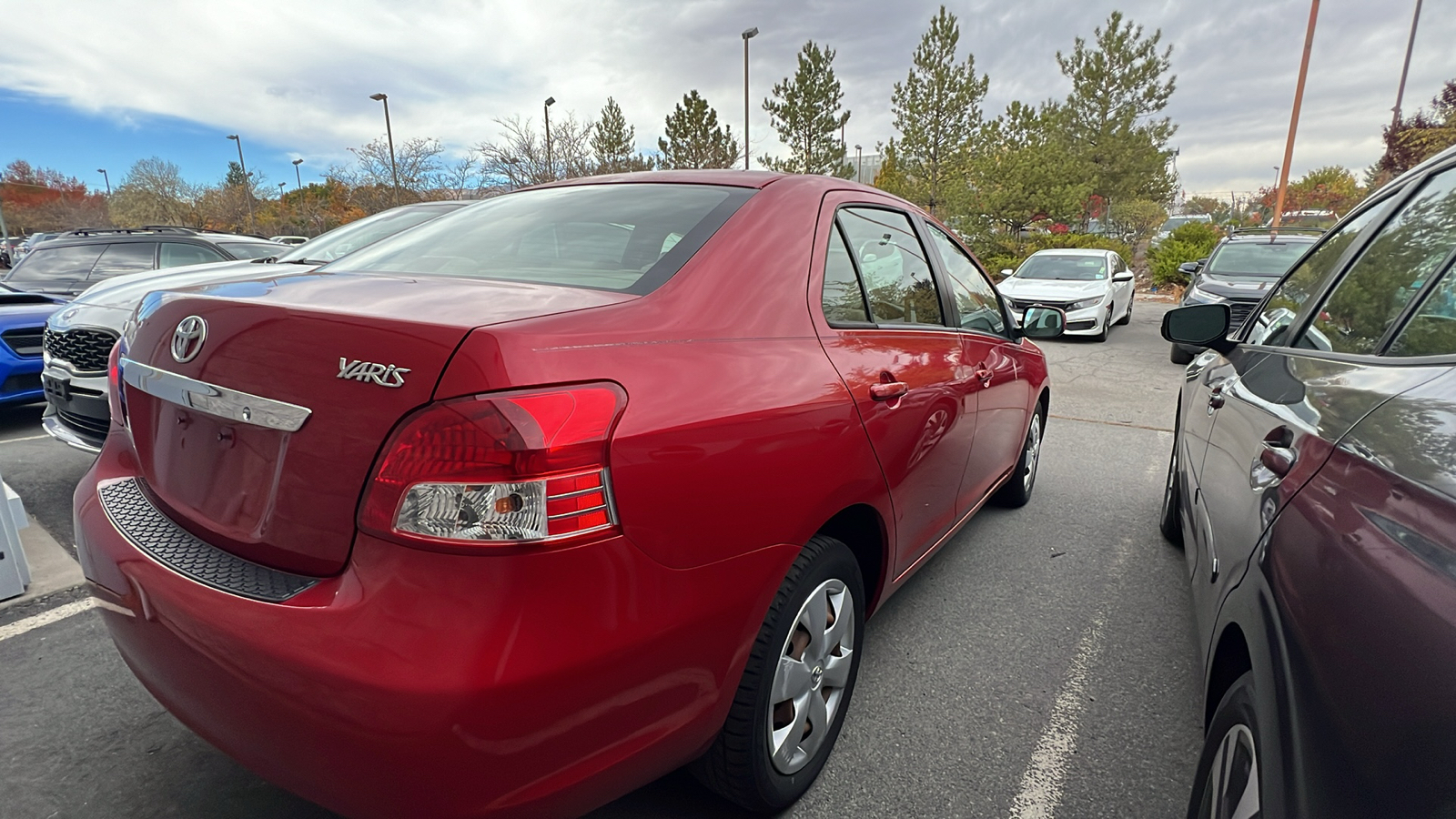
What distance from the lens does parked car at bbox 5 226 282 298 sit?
789 cm

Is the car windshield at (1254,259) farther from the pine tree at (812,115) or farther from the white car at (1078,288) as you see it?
the pine tree at (812,115)

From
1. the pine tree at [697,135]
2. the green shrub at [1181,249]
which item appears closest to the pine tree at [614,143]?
the pine tree at [697,135]

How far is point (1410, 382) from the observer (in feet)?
4.11

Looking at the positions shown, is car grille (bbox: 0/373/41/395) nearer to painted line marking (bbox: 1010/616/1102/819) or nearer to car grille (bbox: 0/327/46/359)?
car grille (bbox: 0/327/46/359)

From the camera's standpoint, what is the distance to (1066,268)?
43.4ft

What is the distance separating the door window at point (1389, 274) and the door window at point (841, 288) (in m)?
1.21

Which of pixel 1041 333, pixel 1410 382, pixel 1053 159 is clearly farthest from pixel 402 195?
pixel 1410 382

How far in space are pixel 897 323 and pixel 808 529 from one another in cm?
101

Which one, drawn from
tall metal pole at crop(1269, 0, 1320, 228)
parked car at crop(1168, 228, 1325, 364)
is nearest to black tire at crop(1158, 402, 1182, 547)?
parked car at crop(1168, 228, 1325, 364)

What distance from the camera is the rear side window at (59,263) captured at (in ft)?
26.5

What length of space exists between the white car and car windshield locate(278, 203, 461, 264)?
810cm

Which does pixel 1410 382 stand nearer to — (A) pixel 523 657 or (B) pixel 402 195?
(A) pixel 523 657

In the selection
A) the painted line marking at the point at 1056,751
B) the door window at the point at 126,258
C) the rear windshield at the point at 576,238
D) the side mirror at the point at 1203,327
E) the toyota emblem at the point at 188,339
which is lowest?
the painted line marking at the point at 1056,751

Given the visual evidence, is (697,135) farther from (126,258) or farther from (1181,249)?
(126,258)
